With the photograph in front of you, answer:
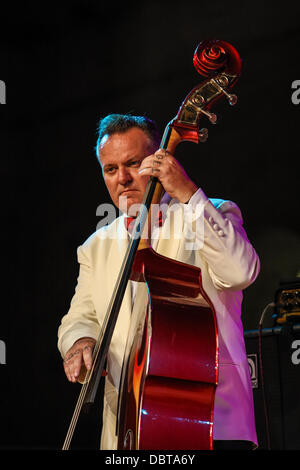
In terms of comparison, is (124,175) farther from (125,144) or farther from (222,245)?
(222,245)

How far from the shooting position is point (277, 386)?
7.69 ft

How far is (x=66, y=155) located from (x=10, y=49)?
90cm

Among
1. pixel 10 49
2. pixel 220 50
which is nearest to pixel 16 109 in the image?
pixel 10 49

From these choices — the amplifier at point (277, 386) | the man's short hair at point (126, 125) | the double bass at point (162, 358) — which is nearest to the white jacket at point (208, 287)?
the double bass at point (162, 358)

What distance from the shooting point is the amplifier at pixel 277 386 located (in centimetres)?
228

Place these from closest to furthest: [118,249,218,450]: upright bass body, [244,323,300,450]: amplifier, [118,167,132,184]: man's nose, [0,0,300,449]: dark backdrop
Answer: [118,249,218,450]: upright bass body
[118,167,132,184]: man's nose
[244,323,300,450]: amplifier
[0,0,300,449]: dark backdrop

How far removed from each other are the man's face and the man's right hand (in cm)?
46

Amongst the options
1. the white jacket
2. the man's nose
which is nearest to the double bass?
the white jacket

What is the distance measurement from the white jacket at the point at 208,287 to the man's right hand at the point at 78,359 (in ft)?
0.21

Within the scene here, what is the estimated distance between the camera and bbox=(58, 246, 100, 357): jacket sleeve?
1744 mm

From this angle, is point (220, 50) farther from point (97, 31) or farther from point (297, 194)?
point (97, 31)

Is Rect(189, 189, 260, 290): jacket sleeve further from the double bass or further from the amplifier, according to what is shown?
the amplifier

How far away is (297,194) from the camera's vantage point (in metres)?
3.08
